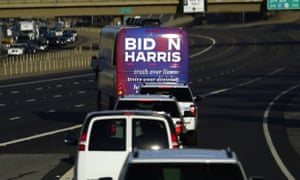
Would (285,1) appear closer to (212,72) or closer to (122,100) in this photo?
(212,72)

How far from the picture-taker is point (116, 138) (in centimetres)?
1385

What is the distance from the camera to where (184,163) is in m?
9.16

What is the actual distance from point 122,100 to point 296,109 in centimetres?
2140

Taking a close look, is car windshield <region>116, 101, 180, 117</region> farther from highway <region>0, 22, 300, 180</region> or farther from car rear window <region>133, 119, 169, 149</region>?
car rear window <region>133, 119, 169, 149</region>

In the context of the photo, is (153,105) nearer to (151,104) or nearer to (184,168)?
(151,104)

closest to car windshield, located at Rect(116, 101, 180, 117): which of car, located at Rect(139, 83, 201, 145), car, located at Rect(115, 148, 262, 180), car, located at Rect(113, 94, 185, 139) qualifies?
car, located at Rect(113, 94, 185, 139)

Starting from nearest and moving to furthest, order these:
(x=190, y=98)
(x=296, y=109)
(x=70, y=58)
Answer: (x=190, y=98) → (x=296, y=109) → (x=70, y=58)

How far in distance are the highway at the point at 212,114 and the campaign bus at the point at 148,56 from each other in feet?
6.70

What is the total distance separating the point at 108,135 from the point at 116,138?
162 millimetres

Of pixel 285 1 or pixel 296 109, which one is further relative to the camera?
pixel 285 1

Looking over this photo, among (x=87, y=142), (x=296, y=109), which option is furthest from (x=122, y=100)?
(x=296, y=109)

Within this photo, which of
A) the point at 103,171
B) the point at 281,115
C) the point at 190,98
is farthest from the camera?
the point at 281,115

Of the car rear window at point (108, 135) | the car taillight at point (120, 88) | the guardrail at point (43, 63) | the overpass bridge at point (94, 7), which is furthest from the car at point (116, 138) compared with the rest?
the overpass bridge at point (94, 7)

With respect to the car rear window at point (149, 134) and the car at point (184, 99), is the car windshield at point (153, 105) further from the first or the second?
the car rear window at point (149, 134)
